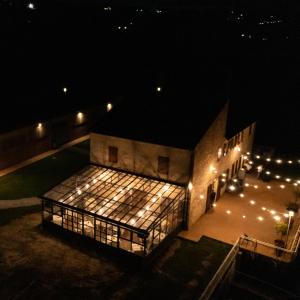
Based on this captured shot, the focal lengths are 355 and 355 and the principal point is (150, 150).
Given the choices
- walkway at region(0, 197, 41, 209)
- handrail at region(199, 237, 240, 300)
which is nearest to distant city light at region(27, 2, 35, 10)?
walkway at region(0, 197, 41, 209)

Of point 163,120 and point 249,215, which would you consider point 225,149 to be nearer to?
point 249,215

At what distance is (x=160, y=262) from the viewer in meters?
18.5

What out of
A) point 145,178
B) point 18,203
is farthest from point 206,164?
point 18,203

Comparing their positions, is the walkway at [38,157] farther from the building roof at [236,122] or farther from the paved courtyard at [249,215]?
the building roof at [236,122]

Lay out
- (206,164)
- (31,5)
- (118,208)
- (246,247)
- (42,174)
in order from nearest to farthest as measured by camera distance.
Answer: (118,208)
(246,247)
(206,164)
(42,174)
(31,5)

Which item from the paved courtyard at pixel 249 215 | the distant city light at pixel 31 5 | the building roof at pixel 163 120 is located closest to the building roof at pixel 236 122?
the building roof at pixel 163 120

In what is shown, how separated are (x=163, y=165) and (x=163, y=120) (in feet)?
11.1

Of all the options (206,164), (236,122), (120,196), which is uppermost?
(236,122)

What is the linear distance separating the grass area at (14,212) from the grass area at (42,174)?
169 cm

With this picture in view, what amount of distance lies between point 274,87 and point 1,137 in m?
47.6

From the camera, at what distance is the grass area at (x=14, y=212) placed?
21.7 m

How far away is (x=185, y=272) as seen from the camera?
17.9 m

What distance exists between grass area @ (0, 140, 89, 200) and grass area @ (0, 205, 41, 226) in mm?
1692

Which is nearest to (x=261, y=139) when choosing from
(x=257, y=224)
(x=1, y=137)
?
(x=257, y=224)
